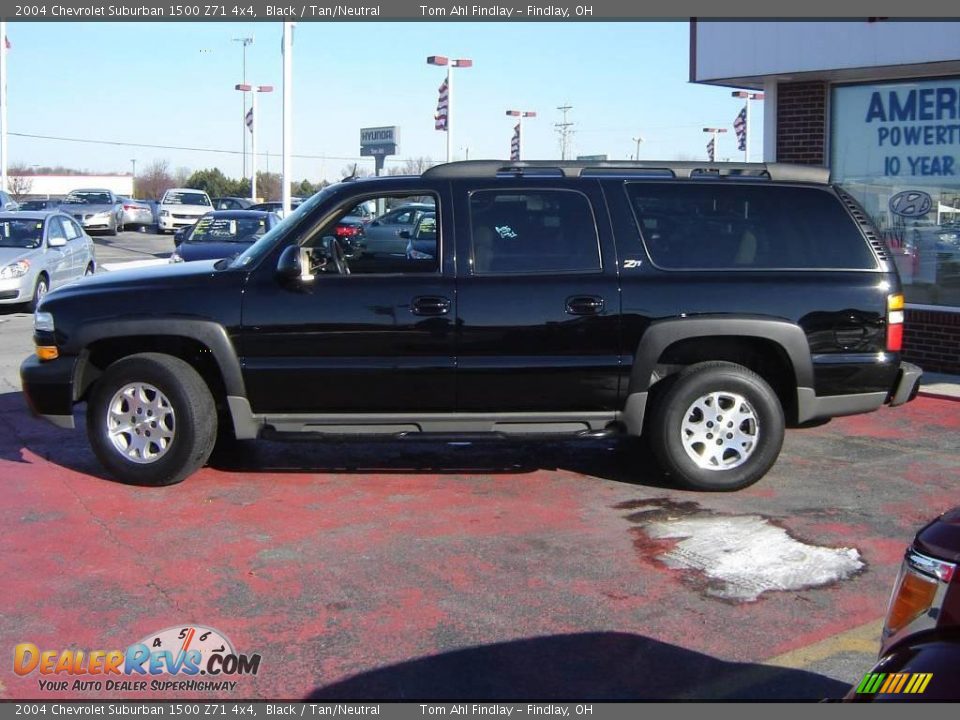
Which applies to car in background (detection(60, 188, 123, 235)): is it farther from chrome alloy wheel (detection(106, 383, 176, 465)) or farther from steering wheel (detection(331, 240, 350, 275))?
steering wheel (detection(331, 240, 350, 275))

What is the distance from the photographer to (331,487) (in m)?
7.16

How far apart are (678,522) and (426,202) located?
101 inches

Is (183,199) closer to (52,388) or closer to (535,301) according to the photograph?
(52,388)

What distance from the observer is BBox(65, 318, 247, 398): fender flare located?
6832 mm

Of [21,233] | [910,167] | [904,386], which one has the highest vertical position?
[910,167]

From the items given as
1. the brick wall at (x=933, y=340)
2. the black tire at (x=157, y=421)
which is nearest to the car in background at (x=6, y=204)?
the black tire at (x=157, y=421)

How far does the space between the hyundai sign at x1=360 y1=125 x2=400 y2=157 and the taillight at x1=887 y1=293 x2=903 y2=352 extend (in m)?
28.1

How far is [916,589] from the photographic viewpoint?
2.77m

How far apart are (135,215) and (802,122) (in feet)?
115

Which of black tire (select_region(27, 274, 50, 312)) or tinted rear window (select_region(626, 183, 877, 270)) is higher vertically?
tinted rear window (select_region(626, 183, 877, 270))

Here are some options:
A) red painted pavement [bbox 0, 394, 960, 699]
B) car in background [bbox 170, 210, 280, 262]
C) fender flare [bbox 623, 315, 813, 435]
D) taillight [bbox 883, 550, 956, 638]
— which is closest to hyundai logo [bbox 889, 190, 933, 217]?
red painted pavement [bbox 0, 394, 960, 699]

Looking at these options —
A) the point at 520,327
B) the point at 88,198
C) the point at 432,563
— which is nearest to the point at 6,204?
the point at 88,198

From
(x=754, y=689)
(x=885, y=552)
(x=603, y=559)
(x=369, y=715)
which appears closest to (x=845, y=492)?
(x=885, y=552)

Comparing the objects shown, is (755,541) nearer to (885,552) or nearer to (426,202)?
(885,552)
